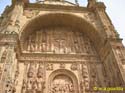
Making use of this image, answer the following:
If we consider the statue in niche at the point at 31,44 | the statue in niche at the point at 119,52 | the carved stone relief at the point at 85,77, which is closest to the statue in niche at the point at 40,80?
the statue in niche at the point at 31,44

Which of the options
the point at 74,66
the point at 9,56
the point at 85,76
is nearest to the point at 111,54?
the point at 85,76

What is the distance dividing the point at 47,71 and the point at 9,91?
95.8 inches

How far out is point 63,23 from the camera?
35.4 feet

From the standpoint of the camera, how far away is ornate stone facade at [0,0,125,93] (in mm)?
7660

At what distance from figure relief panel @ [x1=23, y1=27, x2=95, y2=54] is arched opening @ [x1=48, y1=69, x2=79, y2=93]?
1311 mm

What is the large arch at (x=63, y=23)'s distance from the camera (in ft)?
32.3

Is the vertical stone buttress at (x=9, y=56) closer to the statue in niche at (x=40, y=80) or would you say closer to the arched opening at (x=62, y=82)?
the statue in niche at (x=40, y=80)

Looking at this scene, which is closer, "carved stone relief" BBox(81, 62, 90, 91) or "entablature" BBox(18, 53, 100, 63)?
"carved stone relief" BBox(81, 62, 90, 91)

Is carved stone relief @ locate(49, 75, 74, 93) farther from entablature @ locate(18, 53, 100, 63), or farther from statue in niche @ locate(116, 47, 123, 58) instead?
statue in niche @ locate(116, 47, 123, 58)

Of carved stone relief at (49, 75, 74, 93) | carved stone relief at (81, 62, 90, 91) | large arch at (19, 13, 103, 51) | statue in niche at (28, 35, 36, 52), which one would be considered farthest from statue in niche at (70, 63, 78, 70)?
statue in niche at (28, 35, 36, 52)

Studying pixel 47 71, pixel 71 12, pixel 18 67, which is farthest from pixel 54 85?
pixel 71 12

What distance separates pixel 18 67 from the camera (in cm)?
834

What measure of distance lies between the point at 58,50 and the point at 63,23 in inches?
83.3

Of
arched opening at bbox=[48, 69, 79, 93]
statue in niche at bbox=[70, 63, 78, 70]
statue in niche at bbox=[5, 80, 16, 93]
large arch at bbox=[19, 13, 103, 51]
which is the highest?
large arch at bbox=[19, 13, 103, 51]
